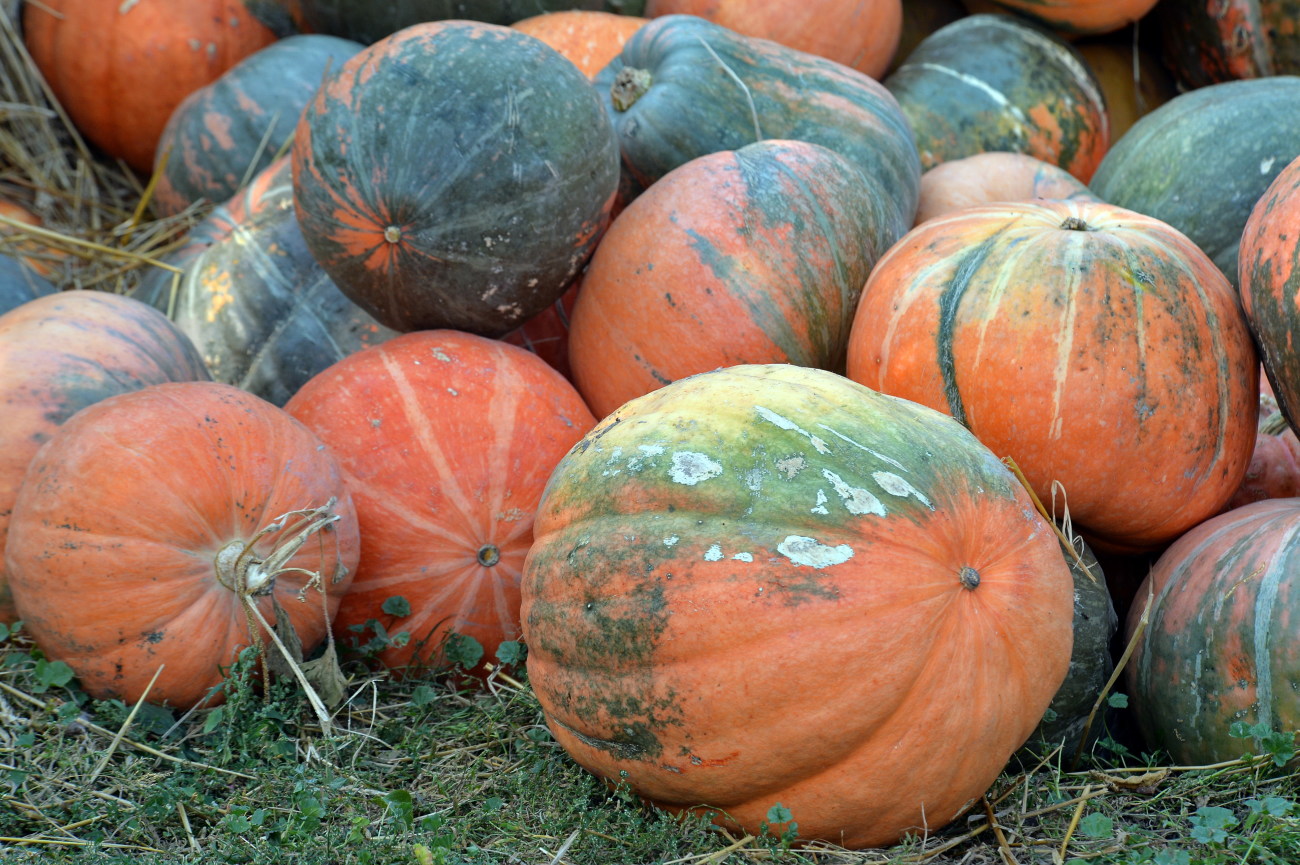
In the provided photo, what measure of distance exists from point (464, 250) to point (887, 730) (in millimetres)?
1620

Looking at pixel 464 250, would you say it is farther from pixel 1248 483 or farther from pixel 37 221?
pixel 37 221

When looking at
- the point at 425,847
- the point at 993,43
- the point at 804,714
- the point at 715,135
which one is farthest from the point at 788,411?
the point at 993,43

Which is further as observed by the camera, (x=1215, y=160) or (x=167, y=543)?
(x=1215, y=160)

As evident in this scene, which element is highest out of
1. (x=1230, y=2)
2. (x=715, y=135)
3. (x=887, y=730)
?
(x=1230, y=2)

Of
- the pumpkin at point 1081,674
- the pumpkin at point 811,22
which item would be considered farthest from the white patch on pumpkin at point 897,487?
the pumpkin at point 811,22

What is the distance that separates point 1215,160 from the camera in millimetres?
3389

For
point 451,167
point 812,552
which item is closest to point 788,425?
point 812,552

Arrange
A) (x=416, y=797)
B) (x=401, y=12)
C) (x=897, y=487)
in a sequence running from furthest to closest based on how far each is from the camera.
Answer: (x=401, y=12)
(x=416, y=797)
(x=897, y=487)

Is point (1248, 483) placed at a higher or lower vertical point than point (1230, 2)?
lower

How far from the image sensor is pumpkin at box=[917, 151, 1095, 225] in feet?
11.9

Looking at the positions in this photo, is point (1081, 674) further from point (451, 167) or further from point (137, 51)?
point (137, 51)

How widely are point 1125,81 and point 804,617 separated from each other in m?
3.76

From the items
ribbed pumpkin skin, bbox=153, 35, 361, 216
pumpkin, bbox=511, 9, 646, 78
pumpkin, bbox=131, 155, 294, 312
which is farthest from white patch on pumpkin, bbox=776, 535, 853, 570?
ribbed pumpkin skin, bbox=153, 35, 361, 216

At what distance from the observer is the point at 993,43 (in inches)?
172
